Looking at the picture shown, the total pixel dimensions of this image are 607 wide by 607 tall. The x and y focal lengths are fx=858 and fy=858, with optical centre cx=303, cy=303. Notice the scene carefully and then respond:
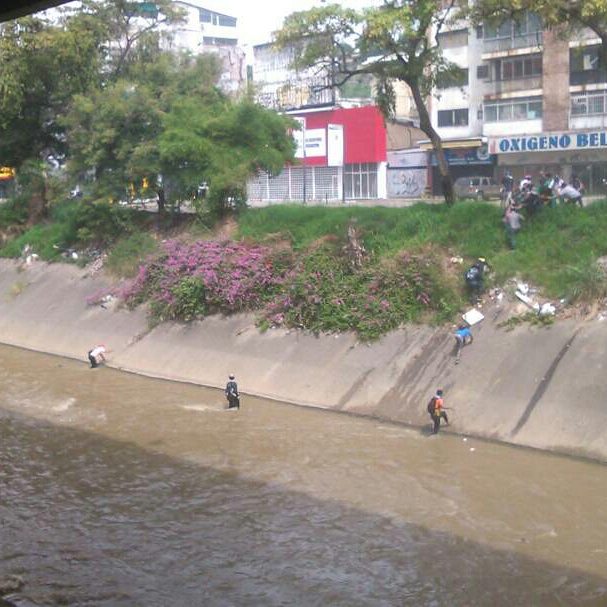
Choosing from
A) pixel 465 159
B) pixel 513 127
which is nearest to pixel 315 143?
pixel 465 159

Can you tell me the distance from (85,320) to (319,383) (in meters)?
11.6

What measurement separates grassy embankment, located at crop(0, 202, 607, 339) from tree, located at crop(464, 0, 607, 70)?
481 cm

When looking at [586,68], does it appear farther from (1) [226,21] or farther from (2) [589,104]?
(1) [226,21]

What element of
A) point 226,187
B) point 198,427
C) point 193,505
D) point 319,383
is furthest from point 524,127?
point 193,505

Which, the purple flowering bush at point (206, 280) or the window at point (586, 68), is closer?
the purple flowering bush at point (206, 280)

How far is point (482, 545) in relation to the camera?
494 inches

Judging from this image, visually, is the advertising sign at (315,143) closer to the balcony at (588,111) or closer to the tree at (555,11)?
the balcony at (588,111)

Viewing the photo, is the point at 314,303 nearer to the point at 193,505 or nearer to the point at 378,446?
the point at 378,446

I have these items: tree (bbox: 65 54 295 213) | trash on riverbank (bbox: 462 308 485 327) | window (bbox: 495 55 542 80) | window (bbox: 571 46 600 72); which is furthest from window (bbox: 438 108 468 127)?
trash on riverbank (bbox: 462 308 485 327)

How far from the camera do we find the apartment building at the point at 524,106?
144 feet

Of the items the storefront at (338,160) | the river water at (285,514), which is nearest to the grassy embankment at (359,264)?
the river water at (285,514)

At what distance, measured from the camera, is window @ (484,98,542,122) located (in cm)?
4597

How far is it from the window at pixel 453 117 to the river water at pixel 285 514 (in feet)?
112

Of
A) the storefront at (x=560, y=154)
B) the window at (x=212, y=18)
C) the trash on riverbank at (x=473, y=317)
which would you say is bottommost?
the trash on riverbank at (x=473, y=317)
